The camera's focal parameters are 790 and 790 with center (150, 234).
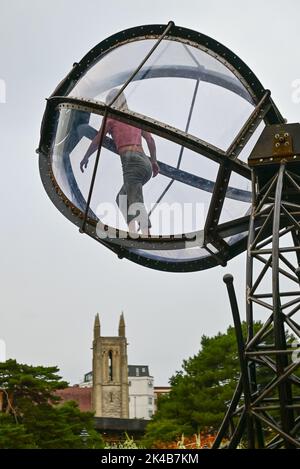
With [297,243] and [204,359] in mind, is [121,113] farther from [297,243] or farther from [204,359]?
[204,359]

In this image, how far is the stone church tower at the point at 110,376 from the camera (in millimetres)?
92312

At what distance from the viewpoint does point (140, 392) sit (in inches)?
4311

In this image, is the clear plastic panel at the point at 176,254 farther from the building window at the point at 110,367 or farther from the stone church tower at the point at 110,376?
the building window at the point at 110,367

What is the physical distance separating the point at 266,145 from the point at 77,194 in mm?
2721

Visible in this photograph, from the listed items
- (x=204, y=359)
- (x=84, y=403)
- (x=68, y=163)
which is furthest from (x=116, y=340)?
(x=68, y=163)

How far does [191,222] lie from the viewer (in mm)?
9711

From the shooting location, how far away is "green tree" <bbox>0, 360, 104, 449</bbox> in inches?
987

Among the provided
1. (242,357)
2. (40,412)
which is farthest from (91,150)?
(40,412)

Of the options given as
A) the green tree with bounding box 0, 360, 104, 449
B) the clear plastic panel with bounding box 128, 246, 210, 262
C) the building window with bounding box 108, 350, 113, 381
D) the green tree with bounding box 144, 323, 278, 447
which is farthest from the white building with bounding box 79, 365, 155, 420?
the clear plastic panel with bounding box 128, 246, 210, 262

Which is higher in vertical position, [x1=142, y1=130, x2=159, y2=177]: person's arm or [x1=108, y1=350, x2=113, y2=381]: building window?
[x1=108, y1=350, x2=113, y2=381]: building window

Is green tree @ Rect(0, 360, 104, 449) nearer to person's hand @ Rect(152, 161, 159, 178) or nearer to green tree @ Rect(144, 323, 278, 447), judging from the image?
green tree @ Rect(144, 323, 278, 447)

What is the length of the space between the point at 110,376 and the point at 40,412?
71616 millimetres

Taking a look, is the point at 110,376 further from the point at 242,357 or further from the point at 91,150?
the point at 242,357
